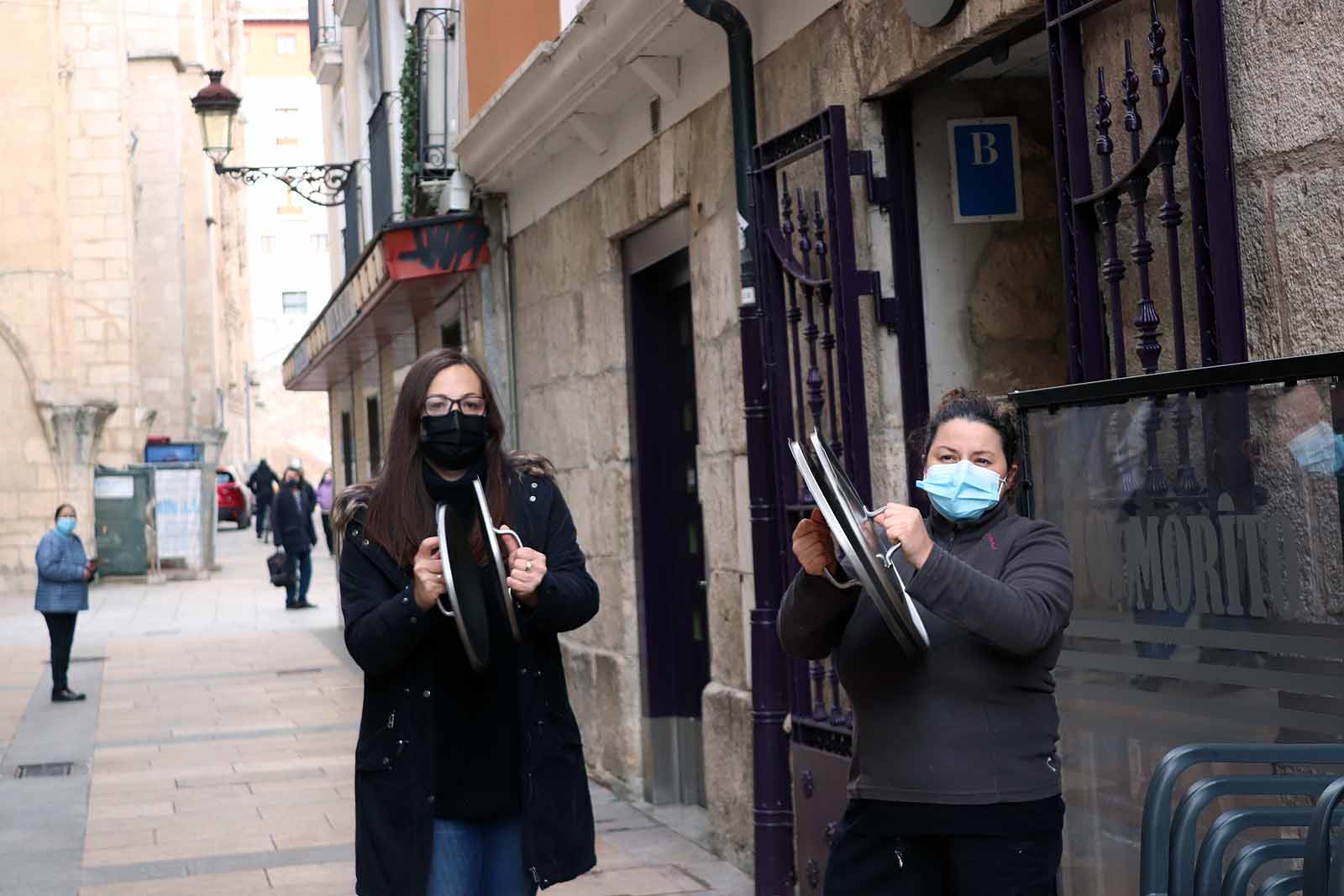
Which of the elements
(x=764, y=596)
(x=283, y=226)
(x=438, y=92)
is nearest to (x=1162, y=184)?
(x=764, y=596)

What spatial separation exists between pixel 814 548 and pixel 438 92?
923 cm

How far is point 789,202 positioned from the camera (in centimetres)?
610

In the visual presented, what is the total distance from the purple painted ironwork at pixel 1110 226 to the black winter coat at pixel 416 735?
4.36 feet

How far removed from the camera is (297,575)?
23.8 meters

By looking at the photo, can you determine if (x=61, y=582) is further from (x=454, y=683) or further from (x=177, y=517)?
(x=177, y=517)

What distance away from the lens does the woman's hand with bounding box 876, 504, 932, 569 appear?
9.77 ft

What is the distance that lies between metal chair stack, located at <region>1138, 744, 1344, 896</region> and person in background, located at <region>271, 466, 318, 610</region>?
20907 mm

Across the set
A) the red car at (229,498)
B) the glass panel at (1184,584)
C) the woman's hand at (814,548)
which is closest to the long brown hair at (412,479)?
the woman's hand at (814,548)

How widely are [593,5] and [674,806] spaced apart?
3.74m

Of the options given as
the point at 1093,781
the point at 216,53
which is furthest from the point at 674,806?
the point at 216,53

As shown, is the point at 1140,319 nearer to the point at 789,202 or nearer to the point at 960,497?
the point at 960,497

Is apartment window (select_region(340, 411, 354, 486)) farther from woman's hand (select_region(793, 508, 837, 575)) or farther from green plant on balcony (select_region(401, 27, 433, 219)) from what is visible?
woman's hand (select_region(793, 508, 837, 575))

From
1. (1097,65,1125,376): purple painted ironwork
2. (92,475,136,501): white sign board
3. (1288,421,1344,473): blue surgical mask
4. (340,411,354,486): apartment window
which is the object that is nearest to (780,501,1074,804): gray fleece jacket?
(1288,421,1344,473): blue surgical mask

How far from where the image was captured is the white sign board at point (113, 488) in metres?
30.1
